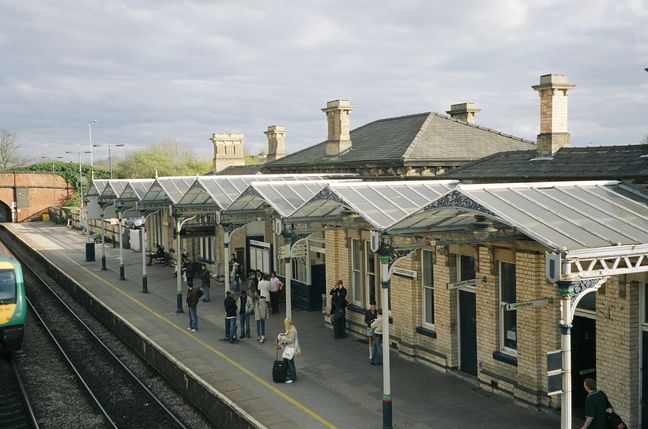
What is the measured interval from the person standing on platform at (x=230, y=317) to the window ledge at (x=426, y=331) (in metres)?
5.24

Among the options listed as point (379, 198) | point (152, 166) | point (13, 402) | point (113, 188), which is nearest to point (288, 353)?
point (379, 198)

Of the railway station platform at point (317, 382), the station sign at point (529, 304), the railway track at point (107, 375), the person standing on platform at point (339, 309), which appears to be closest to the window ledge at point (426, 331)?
the railway station platform at point (317, 382)

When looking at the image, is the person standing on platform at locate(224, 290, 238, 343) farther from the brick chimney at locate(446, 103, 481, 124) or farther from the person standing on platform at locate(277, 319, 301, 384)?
the brick chimney at locate(446, 103, 481, 124)

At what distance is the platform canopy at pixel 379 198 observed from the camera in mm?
13625

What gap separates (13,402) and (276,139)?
2566 centimetres

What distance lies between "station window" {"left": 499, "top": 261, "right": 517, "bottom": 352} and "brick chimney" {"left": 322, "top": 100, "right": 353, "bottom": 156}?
13.9 meters

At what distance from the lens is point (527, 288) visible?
532 inches

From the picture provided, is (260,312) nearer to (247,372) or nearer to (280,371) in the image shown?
(247,372)

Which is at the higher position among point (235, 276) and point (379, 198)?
point (379, 198)

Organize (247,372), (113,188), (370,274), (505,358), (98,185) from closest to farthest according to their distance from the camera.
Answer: (505,358) < (247,372) < (370,274) < (113,188) < (98,185)

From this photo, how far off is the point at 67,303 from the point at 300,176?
Result: 450 inches

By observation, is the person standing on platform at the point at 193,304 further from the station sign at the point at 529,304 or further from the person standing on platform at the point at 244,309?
the station sign at the point at 529,304

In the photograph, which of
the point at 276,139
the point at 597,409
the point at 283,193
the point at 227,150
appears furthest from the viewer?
the point at 227,150

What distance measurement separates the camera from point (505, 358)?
14219mm
